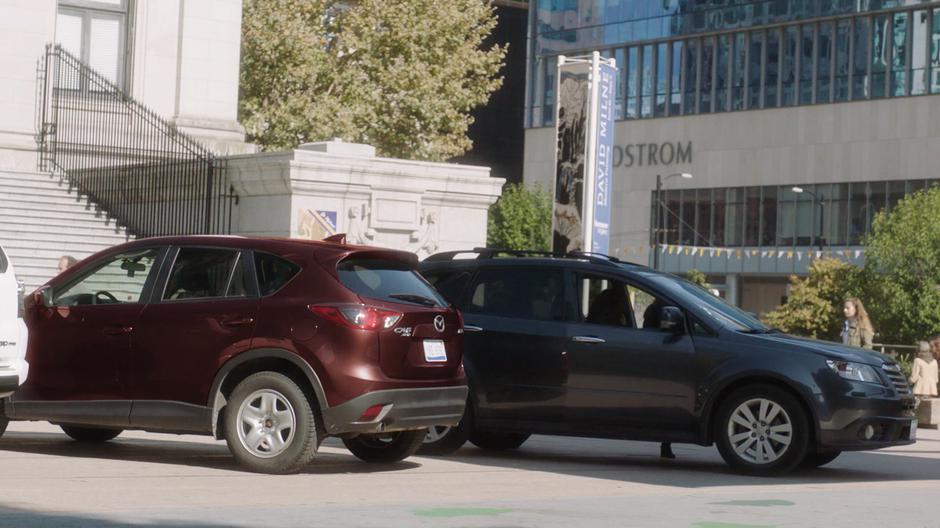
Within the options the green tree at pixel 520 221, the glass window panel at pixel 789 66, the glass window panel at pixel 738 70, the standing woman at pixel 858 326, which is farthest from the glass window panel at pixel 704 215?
the standing woman at pixel 858 326

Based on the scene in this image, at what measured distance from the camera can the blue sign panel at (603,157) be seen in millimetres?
20969

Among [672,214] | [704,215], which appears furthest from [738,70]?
[672,214]

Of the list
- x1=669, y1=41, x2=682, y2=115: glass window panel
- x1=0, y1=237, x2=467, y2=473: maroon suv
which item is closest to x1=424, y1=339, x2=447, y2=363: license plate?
x1=0, y1=237, x2=467, y2=473: maroon suv

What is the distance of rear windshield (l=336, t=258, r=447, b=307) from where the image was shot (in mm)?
11664

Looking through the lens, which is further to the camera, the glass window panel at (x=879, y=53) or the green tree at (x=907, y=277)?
the glass window panel at (x=879, y=53)

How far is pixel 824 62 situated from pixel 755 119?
4.20m

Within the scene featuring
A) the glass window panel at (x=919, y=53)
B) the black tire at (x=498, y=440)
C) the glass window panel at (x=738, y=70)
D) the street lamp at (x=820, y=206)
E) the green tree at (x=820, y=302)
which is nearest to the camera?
the black tire at (x=498, y=440)

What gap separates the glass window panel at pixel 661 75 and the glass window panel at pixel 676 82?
0.35 metres

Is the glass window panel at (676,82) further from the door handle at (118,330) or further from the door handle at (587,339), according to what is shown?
the door handle at (118,330)

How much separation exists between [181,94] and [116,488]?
21817mm

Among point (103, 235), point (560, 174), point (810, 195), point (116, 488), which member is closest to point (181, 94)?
point (103, 235)

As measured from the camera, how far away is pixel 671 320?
13258 mm

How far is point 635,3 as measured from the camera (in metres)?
76.8

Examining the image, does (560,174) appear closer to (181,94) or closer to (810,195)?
(181,94)
